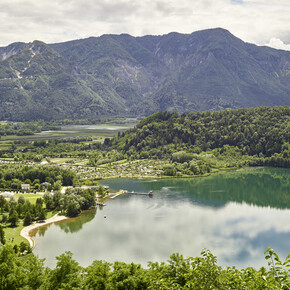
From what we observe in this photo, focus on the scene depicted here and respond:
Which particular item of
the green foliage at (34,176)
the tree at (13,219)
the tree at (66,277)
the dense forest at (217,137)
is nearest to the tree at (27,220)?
the tree at (13,219)

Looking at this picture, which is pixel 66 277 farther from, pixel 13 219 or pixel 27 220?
pixel 27 220

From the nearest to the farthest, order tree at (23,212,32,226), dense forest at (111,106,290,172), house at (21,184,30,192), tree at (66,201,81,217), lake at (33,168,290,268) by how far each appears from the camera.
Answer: lake at (33,168,290,268)
tree at (23,212,32,226)
tree at (66,201,81,217)
house at (21,184,30,192)
dense forest at (111,106,290,172)

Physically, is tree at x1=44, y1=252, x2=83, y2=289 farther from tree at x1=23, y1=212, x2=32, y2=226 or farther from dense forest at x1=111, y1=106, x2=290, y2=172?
dense forest at x1=111, y1=106, x2=290, y2=172

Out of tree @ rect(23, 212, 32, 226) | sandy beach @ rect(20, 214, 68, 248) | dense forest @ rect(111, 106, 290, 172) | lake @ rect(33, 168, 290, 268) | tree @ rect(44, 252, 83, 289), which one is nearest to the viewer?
tree @ rect(44, 252, 83, 289)

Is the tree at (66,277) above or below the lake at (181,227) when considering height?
above

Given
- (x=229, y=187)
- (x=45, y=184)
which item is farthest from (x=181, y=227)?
(x=45, y=184)

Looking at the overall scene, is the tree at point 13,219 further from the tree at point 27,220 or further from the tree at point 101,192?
the tree at point 101,192

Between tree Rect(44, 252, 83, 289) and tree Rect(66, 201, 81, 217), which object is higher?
tree Rect(44, 252, 83, 289)

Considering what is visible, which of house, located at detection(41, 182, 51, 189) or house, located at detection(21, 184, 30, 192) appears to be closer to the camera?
house, located at detection(21, 184, 30, 192)

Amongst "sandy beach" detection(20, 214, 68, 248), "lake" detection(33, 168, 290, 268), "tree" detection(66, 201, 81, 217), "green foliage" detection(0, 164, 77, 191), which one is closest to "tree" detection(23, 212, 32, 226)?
"sandy beach" detection(20, 214, 68, 248)

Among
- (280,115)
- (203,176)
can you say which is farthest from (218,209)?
(280,115)

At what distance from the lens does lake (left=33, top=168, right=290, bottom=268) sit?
4684cm

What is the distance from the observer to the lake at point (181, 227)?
46844 mm

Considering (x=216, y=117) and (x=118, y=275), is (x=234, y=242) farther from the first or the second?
(x=216, y=117)
